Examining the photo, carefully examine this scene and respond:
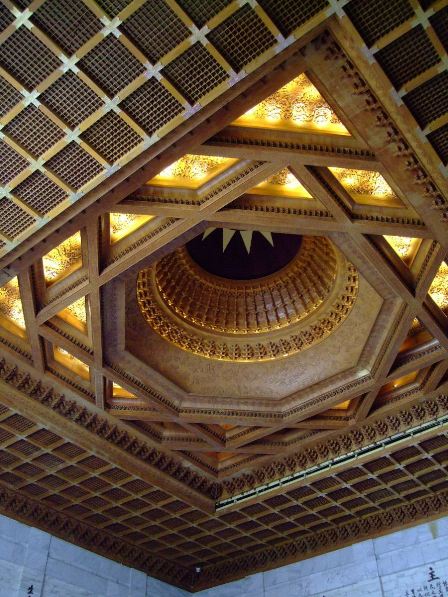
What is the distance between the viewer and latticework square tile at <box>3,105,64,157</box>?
33.4 feet

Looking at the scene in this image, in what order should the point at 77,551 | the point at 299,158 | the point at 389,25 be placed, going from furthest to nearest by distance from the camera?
the point at 77,551
the point at 299,158
the point at 389,25

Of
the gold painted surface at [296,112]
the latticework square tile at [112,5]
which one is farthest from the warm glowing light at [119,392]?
the latticework square tile at [112,5]

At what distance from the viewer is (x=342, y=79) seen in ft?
33.1

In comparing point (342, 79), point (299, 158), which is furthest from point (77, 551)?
point (342, 79)

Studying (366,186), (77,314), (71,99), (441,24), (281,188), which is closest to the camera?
(441,24)

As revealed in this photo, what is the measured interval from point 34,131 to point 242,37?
11.7ft

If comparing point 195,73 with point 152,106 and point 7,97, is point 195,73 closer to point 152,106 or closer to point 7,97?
point 152,106

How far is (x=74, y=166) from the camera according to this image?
10.8 meters

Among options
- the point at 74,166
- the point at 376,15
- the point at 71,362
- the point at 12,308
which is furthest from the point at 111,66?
the point at 71,362

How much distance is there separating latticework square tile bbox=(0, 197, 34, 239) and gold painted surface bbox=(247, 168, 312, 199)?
165 inches

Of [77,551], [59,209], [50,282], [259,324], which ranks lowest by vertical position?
[77,551]

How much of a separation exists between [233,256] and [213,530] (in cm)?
893

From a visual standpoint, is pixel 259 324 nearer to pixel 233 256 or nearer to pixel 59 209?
pixel 233 256

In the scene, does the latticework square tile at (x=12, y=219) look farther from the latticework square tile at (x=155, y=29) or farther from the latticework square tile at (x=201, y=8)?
the latticework square tile at (x=201, y=8)
